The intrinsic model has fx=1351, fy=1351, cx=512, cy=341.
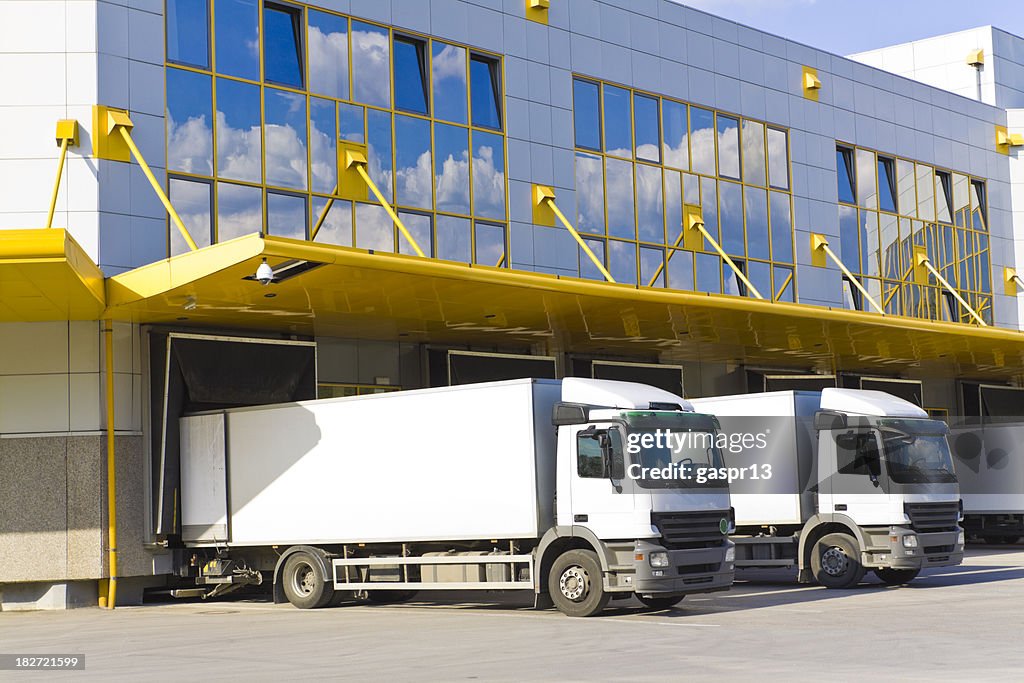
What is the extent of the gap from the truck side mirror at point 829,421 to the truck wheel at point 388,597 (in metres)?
6.83

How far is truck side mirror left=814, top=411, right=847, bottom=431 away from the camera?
68.8 ft

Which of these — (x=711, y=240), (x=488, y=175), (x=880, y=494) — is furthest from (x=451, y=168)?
(x=880, y=494)

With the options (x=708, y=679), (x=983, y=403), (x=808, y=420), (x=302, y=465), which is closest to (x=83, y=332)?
(x=302, y=465)

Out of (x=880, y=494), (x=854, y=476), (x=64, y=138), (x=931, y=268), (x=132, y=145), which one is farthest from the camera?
(x=931, y=268)

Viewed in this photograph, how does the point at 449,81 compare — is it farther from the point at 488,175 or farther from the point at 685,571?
the point at 685,571

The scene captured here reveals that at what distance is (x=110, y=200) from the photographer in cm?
2147

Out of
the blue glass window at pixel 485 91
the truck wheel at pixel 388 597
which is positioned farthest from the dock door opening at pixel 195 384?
the blue glass window at pixel 485 91

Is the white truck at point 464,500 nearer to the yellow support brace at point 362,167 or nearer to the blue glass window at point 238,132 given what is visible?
the blue glass window at point 238,132

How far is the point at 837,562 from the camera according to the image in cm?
2084

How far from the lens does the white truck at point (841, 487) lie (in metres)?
20.5

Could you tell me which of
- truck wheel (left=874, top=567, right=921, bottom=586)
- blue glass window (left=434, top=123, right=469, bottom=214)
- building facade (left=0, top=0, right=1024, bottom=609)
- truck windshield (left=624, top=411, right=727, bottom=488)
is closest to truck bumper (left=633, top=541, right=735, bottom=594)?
truck windshield (left=624, top=411, right=727, bottom=488)

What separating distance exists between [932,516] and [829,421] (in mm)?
2132

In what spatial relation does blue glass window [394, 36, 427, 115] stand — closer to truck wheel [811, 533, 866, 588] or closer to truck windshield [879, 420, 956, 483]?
truck windshield [879, 420, 956, 483]

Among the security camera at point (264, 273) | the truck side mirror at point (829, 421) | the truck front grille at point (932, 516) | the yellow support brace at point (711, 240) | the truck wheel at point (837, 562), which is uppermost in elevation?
the yellow support brace at point (711, 240)
